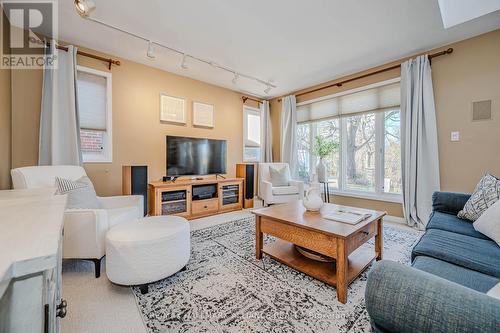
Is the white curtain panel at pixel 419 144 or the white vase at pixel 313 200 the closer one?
the white vase at pixel 313 200

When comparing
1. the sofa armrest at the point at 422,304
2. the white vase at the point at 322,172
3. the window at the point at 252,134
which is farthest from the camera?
the window at the point at 252,134

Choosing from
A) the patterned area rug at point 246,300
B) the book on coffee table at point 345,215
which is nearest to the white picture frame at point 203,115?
the patterned area rug at point 246,300

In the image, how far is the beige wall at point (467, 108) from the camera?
260 cm

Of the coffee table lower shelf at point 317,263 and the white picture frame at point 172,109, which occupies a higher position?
the white picture frame at point 172,109

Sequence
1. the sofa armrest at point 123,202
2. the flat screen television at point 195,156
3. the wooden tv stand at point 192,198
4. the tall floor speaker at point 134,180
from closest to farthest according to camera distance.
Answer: the sofa armrest at point 123,202 < the tall floor speaker at point 134,180 < the wooden tv stand at point 192,198 < the flat screen television at point 195,156

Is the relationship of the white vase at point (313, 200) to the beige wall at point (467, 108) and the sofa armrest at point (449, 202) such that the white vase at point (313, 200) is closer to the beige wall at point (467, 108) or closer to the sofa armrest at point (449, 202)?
the sofa armrest at point (449, 202)

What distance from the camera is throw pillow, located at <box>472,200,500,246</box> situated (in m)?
1.37

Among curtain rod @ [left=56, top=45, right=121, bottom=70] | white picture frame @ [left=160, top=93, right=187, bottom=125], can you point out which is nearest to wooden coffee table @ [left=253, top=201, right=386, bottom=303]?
white picture frame @ [left=160, top=93, right=187, bottom=125]

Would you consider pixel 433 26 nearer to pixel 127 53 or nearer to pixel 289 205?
pixel 289 205

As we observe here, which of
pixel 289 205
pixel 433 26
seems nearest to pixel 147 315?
pixel 289 205

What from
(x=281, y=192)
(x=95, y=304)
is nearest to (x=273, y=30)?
(x=281, y=192)

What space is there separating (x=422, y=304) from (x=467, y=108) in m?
3.37

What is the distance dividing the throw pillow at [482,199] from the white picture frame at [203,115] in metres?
3.75

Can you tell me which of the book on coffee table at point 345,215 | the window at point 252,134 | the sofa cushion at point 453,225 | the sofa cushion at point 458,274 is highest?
the window at point 252,134
